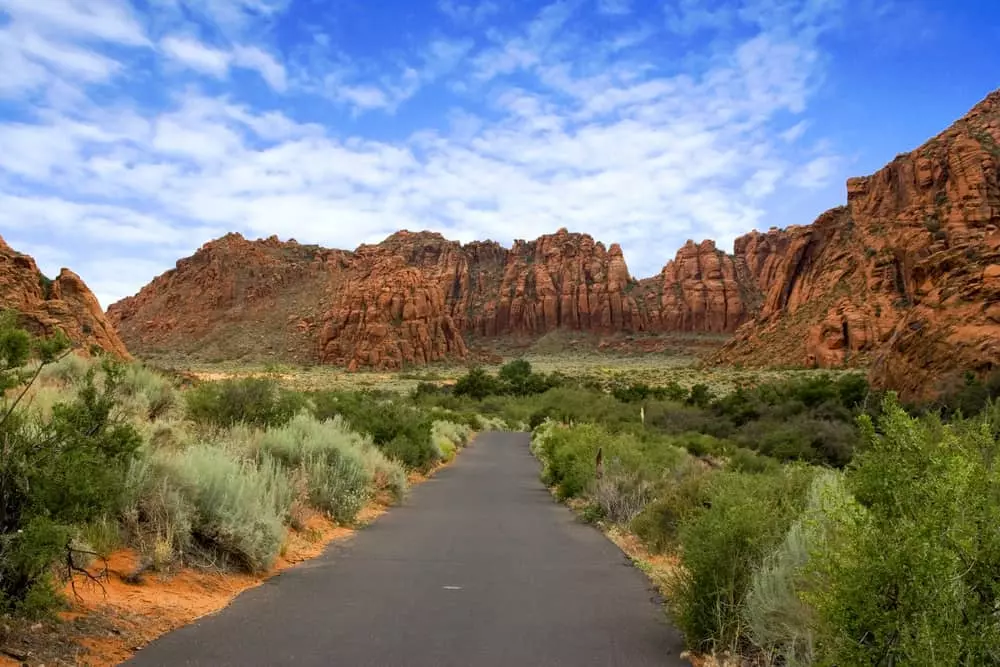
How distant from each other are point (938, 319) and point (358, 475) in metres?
28.4

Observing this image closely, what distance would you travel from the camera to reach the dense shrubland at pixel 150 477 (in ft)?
18.0

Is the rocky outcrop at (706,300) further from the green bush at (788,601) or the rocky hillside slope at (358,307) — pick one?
the green bush at (788,601)

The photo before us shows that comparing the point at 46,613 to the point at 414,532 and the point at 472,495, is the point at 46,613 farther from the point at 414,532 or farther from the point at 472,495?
the point at 472,495

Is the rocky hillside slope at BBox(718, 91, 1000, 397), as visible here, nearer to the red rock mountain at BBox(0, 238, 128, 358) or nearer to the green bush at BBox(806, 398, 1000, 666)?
the green bush at BBox(806, 398, 1000, 666)

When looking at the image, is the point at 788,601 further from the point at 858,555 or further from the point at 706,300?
the point at 706,300

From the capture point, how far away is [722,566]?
6215mm

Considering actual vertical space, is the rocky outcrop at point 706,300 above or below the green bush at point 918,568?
above

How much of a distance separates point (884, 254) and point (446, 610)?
82.8 m

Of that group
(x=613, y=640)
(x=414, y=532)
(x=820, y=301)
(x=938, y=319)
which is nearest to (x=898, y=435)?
(x=613, y=640)

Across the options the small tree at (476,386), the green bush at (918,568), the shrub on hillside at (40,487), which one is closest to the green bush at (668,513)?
the green bush at (918,568)

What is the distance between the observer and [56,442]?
19.6ft

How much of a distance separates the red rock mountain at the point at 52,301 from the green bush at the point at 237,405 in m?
19.0

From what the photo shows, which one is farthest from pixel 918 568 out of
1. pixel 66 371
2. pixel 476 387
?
pixel 476 387

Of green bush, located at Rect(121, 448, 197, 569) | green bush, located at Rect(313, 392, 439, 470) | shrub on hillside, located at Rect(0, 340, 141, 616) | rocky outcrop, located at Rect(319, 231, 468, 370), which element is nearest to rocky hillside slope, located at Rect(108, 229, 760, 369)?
rocky outcrop, located at Rect(319, 231, 468, 370)
